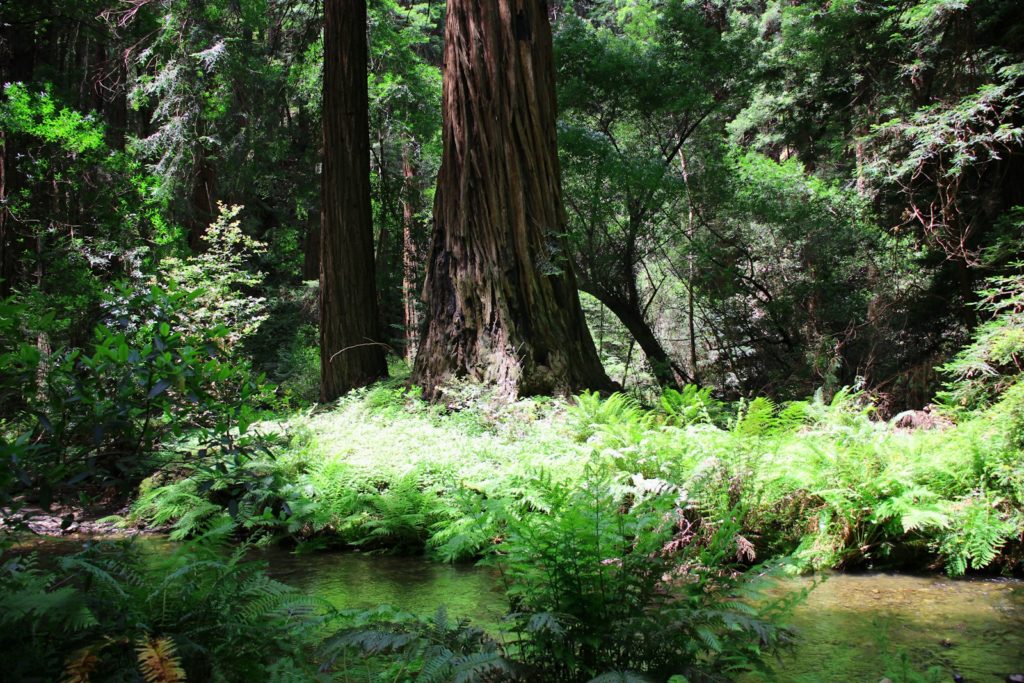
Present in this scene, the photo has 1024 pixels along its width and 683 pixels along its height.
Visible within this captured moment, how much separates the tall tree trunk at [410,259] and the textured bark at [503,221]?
3068mm

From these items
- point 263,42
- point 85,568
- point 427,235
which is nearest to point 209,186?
point 263,42

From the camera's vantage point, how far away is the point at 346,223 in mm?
9836

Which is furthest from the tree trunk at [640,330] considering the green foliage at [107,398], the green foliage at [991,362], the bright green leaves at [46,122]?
the green foliage at [107,398]

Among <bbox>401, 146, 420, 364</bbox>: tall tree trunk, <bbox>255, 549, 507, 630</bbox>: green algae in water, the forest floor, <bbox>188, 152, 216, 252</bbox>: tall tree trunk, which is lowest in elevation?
<bbox>255, 549, 507, 630</bbox>: green algae in water

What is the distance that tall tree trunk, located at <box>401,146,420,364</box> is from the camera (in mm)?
11392

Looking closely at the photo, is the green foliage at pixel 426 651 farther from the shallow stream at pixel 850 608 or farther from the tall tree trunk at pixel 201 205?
the tall tree trunk at pixel 201 205

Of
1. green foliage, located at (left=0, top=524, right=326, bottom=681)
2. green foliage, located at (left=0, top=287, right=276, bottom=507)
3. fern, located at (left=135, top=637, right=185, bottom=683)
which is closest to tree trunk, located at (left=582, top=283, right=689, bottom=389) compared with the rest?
green foliage, located at (left=0, top=287, right=276, bottom=507)

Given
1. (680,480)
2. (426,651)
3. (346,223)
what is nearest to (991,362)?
(680,480)

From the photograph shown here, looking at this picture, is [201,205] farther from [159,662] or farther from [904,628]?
[904,628]

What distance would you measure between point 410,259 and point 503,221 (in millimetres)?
4622

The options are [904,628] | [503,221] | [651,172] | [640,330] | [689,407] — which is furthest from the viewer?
[640,330]

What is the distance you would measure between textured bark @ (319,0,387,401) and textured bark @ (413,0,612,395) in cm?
219

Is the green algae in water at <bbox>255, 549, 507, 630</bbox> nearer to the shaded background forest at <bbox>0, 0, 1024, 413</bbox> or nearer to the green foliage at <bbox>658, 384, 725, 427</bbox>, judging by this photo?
the green foliage at <bbox>658, 384, 725, 427</bbox>

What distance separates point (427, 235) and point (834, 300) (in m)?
6.82
